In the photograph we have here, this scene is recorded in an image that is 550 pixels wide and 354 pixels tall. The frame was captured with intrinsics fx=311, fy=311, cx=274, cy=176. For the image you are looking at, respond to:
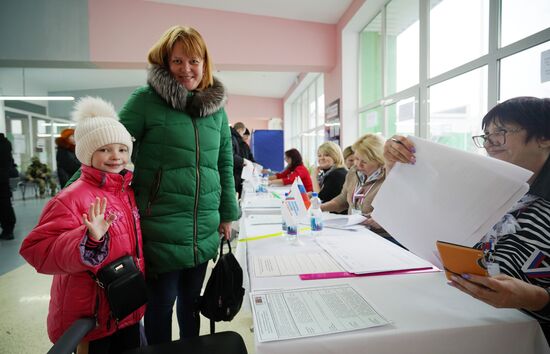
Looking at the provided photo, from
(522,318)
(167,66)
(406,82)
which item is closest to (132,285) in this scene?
(167,66)

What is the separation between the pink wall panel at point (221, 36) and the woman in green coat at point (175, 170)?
135 inches

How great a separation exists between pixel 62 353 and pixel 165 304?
57cm

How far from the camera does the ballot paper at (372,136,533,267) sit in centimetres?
77

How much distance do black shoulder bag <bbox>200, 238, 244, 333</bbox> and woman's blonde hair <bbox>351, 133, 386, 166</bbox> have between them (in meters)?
1.27

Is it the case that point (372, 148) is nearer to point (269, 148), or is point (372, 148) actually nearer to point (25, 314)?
point (25, 314)

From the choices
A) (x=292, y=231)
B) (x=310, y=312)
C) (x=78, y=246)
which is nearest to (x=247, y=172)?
(x=292, y=231)

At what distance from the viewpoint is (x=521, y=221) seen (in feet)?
2.71

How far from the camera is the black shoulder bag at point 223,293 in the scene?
119 cm

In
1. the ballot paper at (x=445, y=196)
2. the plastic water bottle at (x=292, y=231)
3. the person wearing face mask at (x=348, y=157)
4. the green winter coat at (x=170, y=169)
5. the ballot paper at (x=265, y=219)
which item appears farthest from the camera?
the person wearing face mask at (x=348, y=157)

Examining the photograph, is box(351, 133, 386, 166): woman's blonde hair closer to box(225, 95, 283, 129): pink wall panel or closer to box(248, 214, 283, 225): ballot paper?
box(248, 214, 283, 225): ballot paper

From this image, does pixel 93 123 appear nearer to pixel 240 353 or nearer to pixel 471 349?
pixel 240 353

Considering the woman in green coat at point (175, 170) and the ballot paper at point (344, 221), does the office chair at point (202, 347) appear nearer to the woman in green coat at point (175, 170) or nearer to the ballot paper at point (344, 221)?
the woman in green coat at point (175, 170)

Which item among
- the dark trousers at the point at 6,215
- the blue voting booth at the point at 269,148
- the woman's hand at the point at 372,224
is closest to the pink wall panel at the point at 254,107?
the blue voting booth at the point at 269,148

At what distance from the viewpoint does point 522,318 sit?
0.76 m
